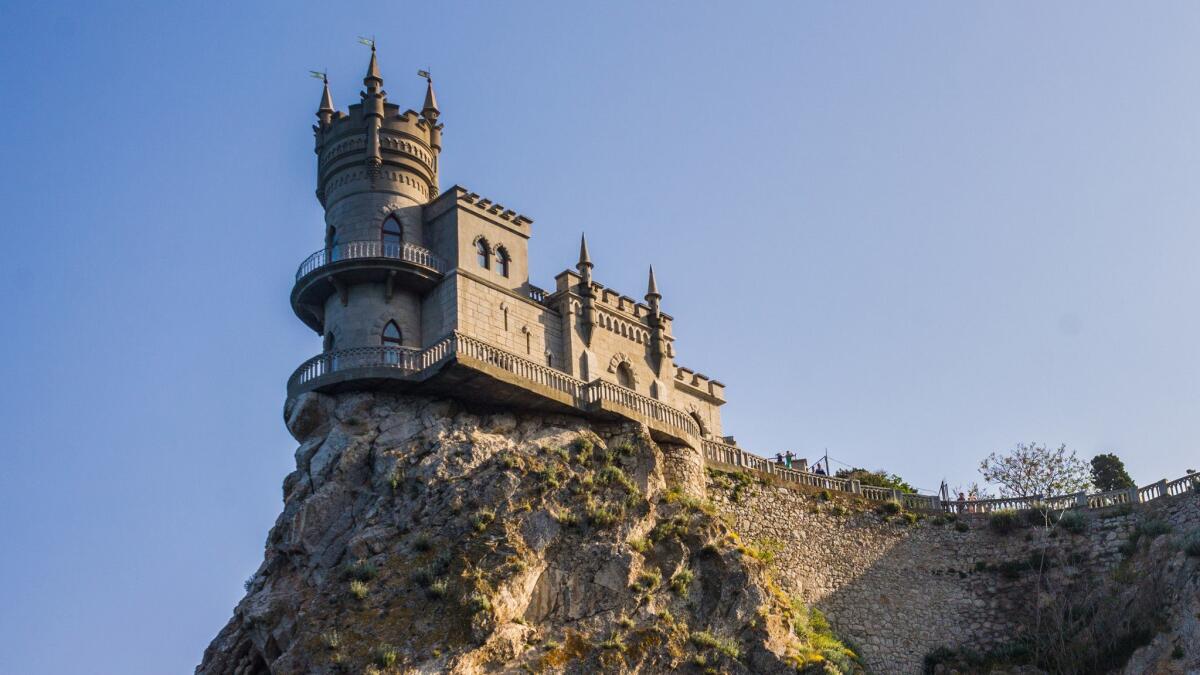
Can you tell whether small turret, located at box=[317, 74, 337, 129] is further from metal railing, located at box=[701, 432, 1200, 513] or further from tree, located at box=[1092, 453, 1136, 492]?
tree, located at box=[1092, 453, 1136, 492]

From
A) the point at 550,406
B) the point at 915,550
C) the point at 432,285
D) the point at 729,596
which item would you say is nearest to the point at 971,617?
the point at 915,550

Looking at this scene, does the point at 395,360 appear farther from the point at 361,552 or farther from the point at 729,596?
the point at 729,596

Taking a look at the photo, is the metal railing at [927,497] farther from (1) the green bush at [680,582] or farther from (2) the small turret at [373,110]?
(2) the small turret at [373,110]

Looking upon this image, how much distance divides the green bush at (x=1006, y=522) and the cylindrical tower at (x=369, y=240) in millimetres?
21581

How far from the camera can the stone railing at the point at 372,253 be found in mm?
47500

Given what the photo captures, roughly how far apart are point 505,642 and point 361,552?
4.99m

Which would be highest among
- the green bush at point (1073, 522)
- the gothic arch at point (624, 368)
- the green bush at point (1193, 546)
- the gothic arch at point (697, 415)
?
the gothic arch at point (624, 368)

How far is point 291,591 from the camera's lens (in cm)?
4100

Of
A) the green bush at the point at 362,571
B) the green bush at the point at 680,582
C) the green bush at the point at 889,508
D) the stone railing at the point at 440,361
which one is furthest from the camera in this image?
the green bush at the point at 889,508

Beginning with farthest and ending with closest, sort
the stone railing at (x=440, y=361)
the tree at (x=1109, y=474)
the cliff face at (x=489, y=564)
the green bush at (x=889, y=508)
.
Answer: the tree at (x=1109, y=474) < the green bush at (x=889, y=508) < the stone railing at (x=440, y=361) < the cliff face at (x=489, y=564)

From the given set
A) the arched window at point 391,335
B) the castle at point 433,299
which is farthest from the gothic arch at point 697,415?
the arched window at point 391,335

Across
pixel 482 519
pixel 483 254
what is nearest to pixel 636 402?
pixel 483 254

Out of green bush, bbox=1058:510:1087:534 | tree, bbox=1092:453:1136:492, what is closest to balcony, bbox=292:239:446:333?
green bush, bbox=1058:510:1087:534

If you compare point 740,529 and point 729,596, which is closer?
point 729,596
